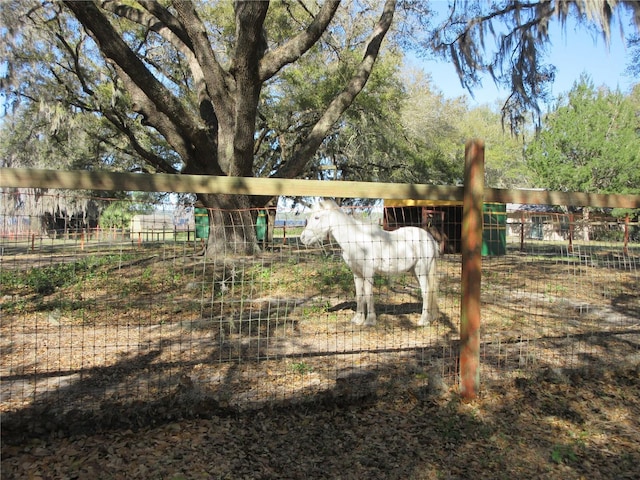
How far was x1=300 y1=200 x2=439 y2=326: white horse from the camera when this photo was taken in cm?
539

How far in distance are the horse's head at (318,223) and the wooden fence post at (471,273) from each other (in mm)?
2114

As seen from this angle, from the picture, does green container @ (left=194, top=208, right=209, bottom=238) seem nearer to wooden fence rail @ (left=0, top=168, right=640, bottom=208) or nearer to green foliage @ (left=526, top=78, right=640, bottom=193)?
wooden fence rail @ (left=0, top=168, right=640, bottom=208)

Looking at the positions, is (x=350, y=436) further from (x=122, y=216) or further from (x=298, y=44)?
(x=298, y=44)

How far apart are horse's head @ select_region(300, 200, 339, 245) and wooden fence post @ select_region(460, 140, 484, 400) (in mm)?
2114

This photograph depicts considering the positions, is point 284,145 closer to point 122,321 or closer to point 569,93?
point 122,321

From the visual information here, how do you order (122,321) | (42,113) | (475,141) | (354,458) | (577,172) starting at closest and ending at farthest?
(354,458) → (475,141) → (122,321) → (42,113) → (577,172)

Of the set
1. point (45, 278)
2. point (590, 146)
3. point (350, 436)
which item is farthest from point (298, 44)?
point (590, 146)

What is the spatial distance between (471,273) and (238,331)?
10.9 feet

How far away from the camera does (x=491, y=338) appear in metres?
5.30

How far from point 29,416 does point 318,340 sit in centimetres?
304

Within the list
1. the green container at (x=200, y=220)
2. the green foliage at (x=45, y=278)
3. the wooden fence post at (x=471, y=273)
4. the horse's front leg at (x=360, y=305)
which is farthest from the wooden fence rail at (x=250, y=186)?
the green foliage at (x=45, y=278)

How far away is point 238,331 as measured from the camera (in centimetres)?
578

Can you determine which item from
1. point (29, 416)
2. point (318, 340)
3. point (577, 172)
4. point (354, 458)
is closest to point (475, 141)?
point (354, 458)

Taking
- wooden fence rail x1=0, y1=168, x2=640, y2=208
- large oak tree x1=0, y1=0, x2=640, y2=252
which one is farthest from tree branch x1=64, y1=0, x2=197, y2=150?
wooden fence rail x1=0, y1=168, x2=640, y2=208
